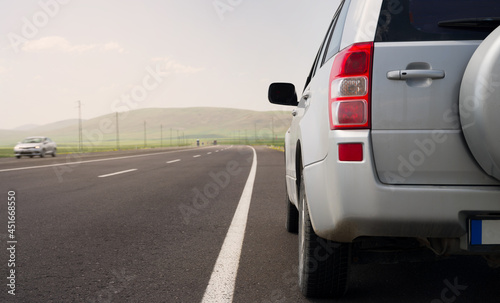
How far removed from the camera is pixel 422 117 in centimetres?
204

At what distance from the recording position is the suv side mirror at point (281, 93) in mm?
4195

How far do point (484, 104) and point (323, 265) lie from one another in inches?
50.3

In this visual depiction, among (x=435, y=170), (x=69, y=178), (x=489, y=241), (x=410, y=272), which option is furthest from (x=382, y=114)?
(x=69, y=178)

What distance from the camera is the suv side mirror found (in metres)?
4.20

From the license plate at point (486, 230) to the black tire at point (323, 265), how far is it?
0.74 m

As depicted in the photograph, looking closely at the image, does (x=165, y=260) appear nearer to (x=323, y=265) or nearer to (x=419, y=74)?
(x=323, y=265)

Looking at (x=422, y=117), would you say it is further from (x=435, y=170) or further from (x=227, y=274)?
(x=227, y=274)

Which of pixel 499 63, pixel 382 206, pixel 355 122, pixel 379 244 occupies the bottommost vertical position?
pixel 379 244

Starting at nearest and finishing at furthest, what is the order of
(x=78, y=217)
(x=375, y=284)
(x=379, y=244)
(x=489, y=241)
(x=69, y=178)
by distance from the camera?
(x=489, y=241) < (x=379, y=244) < (x=375, y=284) < (x=78, y=217) < (x=69, y=178)

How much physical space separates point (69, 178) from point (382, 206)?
9673 mm

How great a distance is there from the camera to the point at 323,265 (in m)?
2.54

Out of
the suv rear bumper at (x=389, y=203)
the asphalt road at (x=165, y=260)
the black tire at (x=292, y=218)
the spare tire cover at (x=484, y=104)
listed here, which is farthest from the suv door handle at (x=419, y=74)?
the black tire at (x=292, y=218)

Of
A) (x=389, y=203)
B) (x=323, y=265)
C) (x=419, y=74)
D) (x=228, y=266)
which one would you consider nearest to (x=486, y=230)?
(x=389, y=203)

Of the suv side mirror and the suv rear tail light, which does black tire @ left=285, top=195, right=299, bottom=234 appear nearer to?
the suv side mirror
